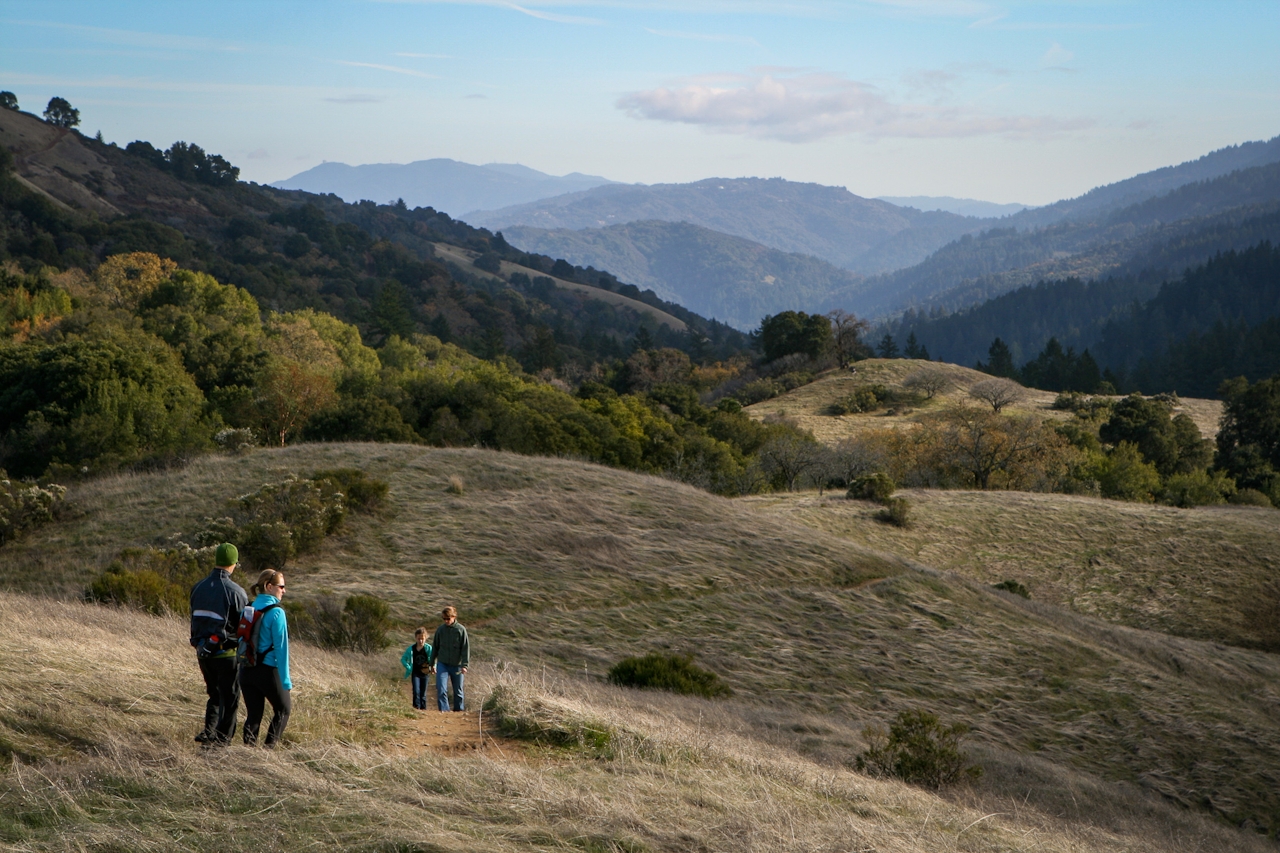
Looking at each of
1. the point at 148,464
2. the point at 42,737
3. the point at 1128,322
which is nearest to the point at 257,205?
the point at 148,464

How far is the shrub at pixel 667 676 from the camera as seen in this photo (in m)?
13.5

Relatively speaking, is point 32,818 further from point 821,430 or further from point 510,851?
point 821,430

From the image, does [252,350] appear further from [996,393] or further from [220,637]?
[996,393]

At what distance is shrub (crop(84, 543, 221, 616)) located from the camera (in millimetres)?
13305

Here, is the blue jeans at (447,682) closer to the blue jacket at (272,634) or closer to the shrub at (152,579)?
the blue jacket at (272,634)

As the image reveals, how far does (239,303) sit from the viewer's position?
220ft

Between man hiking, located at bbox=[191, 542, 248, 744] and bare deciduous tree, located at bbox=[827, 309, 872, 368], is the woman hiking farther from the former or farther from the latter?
bare deciduous tree, located at bbox=[827, 309, 872, 368]

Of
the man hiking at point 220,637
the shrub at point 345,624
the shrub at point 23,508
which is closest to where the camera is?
the man hiking at point 220,637

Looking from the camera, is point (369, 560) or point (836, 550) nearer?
point (369, 560)

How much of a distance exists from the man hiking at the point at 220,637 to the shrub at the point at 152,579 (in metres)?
6.28

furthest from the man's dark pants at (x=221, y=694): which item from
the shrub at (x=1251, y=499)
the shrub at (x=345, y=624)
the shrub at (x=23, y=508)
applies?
the shrub at (x=1251, y=499)

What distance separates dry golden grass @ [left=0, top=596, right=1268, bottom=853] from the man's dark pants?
0.25 m

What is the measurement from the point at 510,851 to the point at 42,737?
415 centimetres

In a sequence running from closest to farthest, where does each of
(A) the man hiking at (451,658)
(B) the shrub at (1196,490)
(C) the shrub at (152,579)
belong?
(A) the man hiking at (451,658) → (C) the shrub at (152,579) → (B) the shrub at (1196,490)
